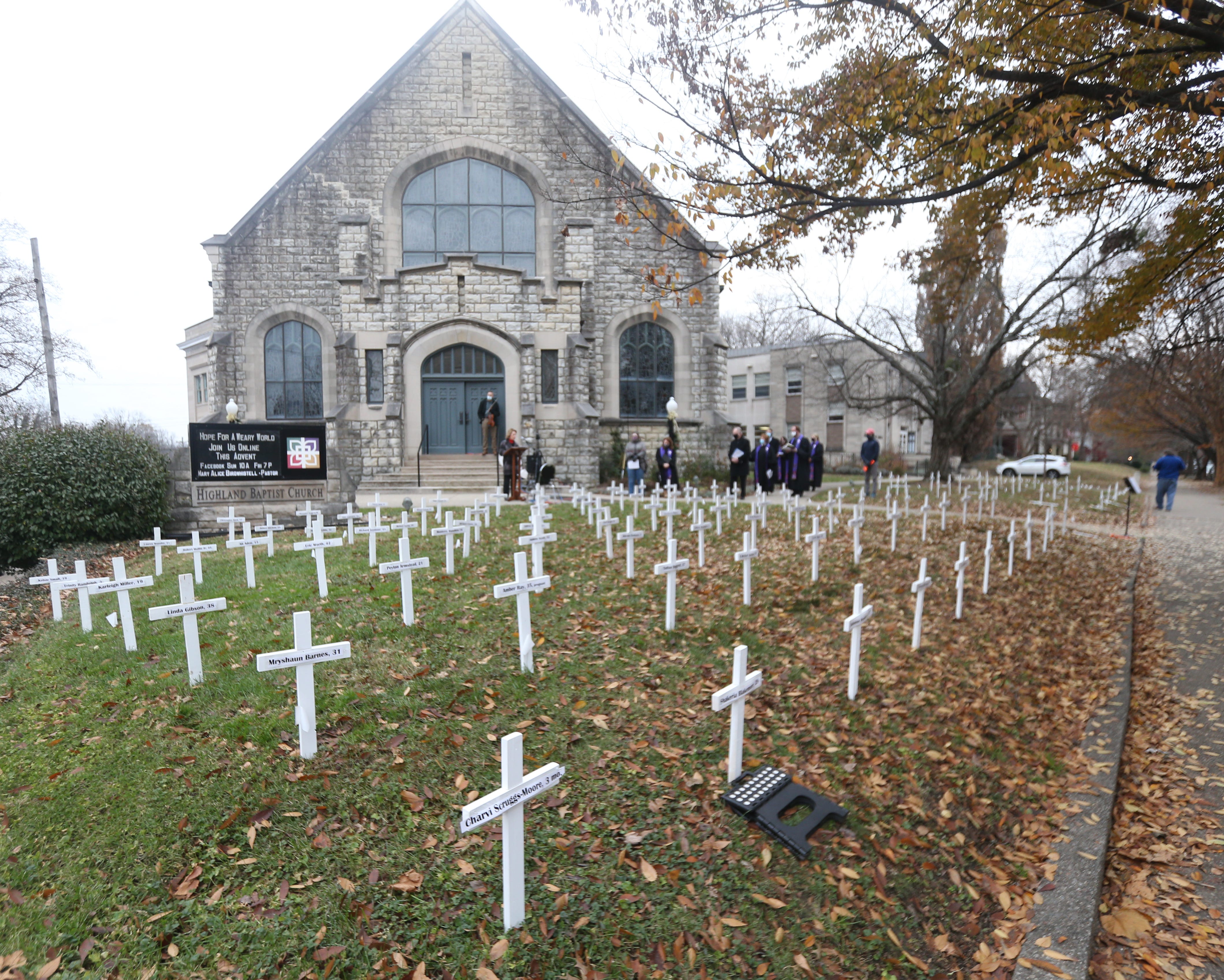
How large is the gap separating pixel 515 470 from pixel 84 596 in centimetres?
967

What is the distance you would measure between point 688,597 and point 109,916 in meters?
5.51

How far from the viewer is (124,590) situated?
558cm

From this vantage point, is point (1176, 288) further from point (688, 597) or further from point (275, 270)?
point (275, 270)

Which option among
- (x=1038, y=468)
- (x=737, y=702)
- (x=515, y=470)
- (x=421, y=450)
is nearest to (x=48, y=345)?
(x=421, y=450)

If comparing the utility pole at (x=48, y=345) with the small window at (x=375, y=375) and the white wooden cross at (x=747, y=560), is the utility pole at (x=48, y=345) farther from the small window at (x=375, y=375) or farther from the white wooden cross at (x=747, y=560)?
the white wooden cross at (x=747, y=560)

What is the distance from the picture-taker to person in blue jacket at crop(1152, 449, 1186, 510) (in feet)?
65.0

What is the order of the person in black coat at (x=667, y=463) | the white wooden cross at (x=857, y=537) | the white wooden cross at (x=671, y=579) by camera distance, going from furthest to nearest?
the person in black coat at (x=667, y=463) < the white wooden cross at (x=857, y=537) < the white wooden cross at (x=671, y=579)

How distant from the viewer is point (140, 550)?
11.4 metres

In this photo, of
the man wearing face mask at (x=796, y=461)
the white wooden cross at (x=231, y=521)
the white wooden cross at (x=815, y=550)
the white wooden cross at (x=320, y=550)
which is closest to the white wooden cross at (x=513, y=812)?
the white wooden cross at (x=320, y=550)

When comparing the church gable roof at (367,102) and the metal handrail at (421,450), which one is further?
the church gable roof at (367,102)

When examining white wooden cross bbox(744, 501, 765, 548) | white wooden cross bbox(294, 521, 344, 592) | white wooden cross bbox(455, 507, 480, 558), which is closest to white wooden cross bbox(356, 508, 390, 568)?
white wooden cross bbox(294, 521, 344, 592)

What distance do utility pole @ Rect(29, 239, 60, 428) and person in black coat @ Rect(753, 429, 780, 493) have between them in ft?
→ 65.0

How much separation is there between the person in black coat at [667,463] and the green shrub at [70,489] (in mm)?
10485

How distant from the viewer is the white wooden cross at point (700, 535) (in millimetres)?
9000
